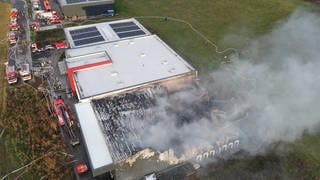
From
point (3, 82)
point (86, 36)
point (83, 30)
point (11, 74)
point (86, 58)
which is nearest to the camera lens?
point (86, 58)

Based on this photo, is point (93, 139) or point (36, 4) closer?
point (93, 139)

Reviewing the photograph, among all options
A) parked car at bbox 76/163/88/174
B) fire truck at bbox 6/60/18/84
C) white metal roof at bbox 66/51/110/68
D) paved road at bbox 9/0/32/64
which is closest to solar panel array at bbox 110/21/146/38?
white metal roof at bbox 66/51/110/68

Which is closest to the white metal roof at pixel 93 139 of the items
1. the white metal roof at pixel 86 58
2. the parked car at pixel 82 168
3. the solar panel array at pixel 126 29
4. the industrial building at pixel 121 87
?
the industrial building at pixel 121 87

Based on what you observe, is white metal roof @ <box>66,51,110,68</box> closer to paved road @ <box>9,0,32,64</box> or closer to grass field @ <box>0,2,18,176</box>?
paved road @ <box>9,0,32,64</box>

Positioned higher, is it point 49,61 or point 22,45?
point 22,45

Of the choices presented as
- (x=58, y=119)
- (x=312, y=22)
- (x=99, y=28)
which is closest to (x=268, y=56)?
(x=312, y=22)

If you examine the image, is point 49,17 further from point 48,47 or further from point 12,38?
point 48,47

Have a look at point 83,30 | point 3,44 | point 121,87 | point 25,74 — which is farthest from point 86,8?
point 121,87
